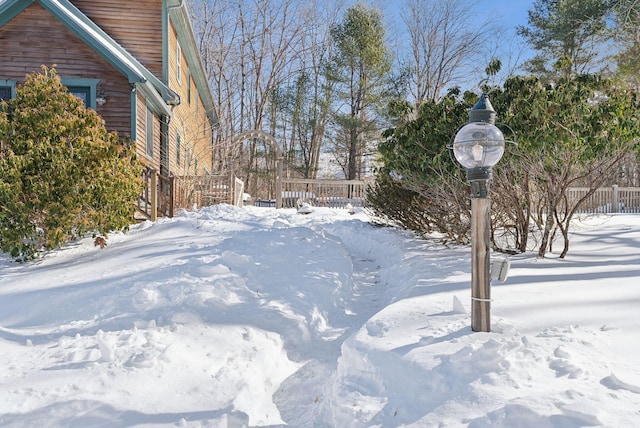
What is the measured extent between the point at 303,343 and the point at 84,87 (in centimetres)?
996

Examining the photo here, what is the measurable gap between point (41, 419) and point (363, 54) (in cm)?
2610

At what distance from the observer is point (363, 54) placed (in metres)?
25.9

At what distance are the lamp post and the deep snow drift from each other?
0.77 ft

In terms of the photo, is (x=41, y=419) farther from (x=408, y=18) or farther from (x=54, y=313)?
(x=408, y=18)

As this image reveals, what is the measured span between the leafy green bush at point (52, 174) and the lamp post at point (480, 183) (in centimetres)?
530

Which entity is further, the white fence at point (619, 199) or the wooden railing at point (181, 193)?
the white fence at point (619, 199)

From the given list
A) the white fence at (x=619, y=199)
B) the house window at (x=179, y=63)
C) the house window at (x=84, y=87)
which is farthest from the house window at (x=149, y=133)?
the white fence at (x=619, y=199)

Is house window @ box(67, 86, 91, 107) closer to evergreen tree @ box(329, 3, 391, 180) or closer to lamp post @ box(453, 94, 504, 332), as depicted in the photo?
lamp post @ box(453, 94, 504, 332)

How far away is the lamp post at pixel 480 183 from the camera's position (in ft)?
10.2

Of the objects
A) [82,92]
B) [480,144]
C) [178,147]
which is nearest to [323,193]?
[178,147]

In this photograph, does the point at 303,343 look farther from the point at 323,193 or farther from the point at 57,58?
the point at 323,193

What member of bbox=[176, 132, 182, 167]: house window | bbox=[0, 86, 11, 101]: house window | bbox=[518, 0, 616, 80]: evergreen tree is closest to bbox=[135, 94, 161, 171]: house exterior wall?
bbox=[176, 132, 182, 167]: house window

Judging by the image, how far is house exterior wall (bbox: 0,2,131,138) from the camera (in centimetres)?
1077

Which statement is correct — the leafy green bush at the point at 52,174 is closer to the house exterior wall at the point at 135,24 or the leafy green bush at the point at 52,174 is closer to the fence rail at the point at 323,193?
the house exterior wall at the point at 135,24
